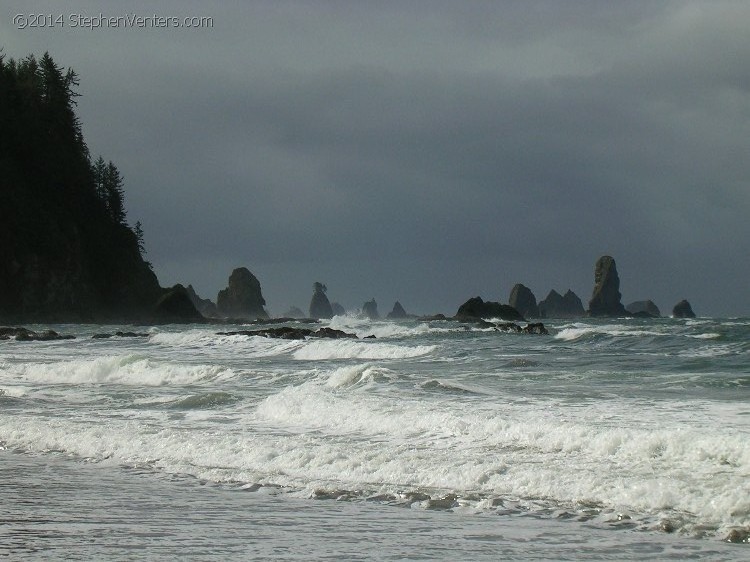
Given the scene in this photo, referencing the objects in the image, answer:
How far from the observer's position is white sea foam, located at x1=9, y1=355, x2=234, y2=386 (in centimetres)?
2134

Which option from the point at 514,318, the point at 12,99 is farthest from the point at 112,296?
the point at 514,318

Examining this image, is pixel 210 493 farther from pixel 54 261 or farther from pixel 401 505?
pixel 54 261

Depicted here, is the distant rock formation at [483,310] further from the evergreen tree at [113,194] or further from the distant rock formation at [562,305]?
the distant rock formation at [562,305]

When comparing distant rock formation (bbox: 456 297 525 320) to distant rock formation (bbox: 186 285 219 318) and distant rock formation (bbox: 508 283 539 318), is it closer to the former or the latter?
distant rock formation (bbox: 186 285 219 318)

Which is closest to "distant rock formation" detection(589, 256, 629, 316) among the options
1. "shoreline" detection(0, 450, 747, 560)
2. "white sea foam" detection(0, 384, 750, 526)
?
"white sea foam" detection(0, 384, 750, 526)

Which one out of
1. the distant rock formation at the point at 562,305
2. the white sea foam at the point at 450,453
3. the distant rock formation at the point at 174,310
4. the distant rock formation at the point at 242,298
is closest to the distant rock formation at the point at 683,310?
the distant rock formation at the point at 562,305

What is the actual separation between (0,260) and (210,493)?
6361 centimetres

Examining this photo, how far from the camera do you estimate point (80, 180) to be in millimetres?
78125

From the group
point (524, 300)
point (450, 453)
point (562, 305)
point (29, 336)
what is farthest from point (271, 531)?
point (562, 305)

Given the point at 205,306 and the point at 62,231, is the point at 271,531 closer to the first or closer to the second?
the point at 62,231

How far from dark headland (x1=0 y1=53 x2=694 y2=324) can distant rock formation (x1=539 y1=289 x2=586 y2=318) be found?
90085 millimetres

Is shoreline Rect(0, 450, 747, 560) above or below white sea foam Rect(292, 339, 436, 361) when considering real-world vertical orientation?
below

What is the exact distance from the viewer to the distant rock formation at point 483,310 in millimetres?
71875

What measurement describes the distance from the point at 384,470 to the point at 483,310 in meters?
64.6
